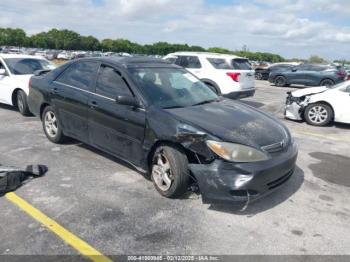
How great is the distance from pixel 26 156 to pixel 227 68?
275 inches

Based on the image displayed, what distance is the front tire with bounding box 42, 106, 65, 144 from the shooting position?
595 cm

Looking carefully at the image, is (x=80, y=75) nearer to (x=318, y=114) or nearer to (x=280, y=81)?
(x=318, y=114)

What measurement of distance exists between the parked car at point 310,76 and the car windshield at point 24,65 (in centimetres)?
1542

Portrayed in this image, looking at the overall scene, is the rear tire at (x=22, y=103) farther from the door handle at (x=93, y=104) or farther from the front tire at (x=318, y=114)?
the front tire at (x=318, y=114)

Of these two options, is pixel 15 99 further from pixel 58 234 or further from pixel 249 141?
pixel 249 141

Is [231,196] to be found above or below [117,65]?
below

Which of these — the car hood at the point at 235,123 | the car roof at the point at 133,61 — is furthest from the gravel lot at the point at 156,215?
the car roof at the point at 133,61

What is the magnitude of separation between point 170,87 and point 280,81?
17829mm

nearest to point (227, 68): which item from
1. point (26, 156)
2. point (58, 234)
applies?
point (26, 156)

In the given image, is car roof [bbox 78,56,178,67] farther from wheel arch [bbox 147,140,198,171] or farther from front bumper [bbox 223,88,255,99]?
front bumper [bbox 223,88,255,99]

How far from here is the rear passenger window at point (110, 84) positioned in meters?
4.70

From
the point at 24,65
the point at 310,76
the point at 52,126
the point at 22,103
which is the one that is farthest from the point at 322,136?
the point at 310,76

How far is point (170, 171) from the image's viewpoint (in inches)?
160

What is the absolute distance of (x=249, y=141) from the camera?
387 centimetres
